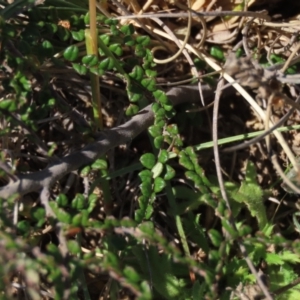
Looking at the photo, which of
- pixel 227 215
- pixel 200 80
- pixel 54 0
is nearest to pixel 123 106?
pixel 200 80

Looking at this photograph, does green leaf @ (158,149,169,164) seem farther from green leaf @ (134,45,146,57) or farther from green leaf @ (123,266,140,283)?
green leaf @ (123,266,140,283)

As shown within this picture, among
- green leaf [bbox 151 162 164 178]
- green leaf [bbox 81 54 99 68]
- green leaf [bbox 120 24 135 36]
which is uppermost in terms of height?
green leaf [bbox 120 24 135 36]

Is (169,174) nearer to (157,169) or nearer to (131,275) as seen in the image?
(157,169)

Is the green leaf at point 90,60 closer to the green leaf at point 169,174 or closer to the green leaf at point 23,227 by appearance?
the green leaf at point 169,174

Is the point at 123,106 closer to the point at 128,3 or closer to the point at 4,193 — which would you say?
the point at 128,3

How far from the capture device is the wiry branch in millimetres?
1227

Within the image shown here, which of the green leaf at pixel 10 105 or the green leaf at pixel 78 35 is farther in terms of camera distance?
the green leaf at pixel 78 35

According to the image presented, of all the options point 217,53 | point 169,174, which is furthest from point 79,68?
point 217,53

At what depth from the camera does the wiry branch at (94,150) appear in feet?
4.02

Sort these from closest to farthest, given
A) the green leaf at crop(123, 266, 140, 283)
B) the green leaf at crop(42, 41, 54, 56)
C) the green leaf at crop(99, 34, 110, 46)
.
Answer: the green leaf at crop(123, 266, 140, 283)
the green leaf at crop(42, 41, 54, 56)
the green leaf at crop(99, 34, 110, 46)

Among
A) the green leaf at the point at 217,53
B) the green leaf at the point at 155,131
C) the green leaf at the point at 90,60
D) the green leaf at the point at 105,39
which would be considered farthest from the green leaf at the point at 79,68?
the green leaf at the point at 217,53

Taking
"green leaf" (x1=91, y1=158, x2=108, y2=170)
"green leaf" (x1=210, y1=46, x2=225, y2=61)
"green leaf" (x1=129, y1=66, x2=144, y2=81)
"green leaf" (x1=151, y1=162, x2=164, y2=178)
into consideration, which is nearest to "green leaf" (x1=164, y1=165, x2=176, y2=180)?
"green leaf" (x1=151, y1=162, x2=164, y2=178)

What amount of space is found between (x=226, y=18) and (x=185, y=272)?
825 mm

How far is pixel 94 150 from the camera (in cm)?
142
